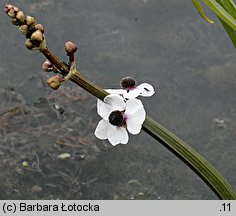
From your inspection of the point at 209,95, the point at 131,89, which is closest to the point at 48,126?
the point at 209,95

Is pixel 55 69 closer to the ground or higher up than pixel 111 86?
closer to the ground

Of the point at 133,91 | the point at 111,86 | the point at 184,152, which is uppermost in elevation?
the point at 111,86

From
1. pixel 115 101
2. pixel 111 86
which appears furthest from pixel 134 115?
pixel 111 86

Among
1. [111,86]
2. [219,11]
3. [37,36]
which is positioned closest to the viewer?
[37,36]

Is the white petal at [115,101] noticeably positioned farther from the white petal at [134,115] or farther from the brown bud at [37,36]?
the brown bud at [37,36]

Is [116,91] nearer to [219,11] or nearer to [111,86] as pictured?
[219,11]

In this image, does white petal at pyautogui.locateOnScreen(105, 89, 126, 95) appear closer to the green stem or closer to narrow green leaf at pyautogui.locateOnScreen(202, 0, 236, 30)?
the green stem
